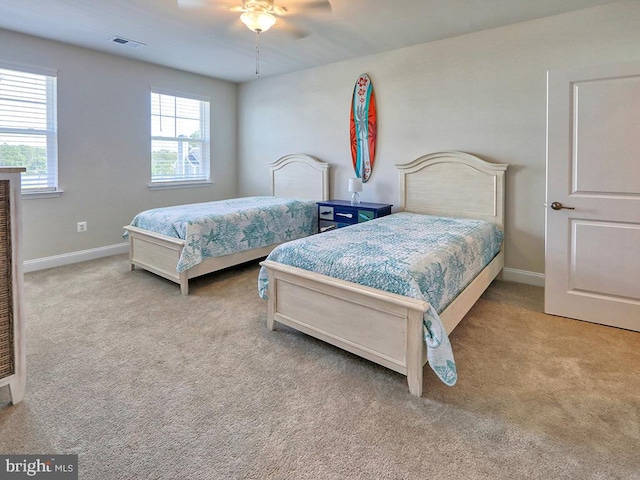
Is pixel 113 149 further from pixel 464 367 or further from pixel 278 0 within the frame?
pixel 464 367

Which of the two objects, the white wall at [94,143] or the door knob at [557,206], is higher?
the white wall at [94,143]

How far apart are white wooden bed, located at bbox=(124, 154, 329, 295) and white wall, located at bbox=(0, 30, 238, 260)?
91 cm

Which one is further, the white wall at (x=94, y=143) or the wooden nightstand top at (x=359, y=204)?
the wooden nightstand top at (x=359, y=204)

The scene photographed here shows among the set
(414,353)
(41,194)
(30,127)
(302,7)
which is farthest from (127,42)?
(414,353)

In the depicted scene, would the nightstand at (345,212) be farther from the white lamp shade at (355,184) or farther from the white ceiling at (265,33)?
the white ceiling at (265,33)

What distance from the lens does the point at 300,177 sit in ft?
17.1

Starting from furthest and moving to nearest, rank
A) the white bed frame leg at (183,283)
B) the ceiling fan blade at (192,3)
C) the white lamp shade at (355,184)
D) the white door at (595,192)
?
the white lamp shade at (355,184)
the white bed frame leg at (183,283)
the ceiling fan blade at (192,3)
the white door at (595,192)

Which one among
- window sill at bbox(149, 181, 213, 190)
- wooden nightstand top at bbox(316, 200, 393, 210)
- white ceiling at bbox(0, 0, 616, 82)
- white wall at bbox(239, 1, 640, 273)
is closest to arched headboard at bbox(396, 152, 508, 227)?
white wall at bbox(239, 1, 640, 273)

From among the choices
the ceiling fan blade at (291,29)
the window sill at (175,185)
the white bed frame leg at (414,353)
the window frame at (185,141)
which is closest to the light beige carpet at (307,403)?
the white bed frame leg at (414,353)

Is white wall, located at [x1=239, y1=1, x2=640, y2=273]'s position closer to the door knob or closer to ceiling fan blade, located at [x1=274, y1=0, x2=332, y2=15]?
the door knob

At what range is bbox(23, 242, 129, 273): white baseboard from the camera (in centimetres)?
406

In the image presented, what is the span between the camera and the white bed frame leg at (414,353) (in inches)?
74.4

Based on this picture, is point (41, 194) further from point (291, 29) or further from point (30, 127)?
point (291, 29)

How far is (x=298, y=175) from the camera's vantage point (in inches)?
206
